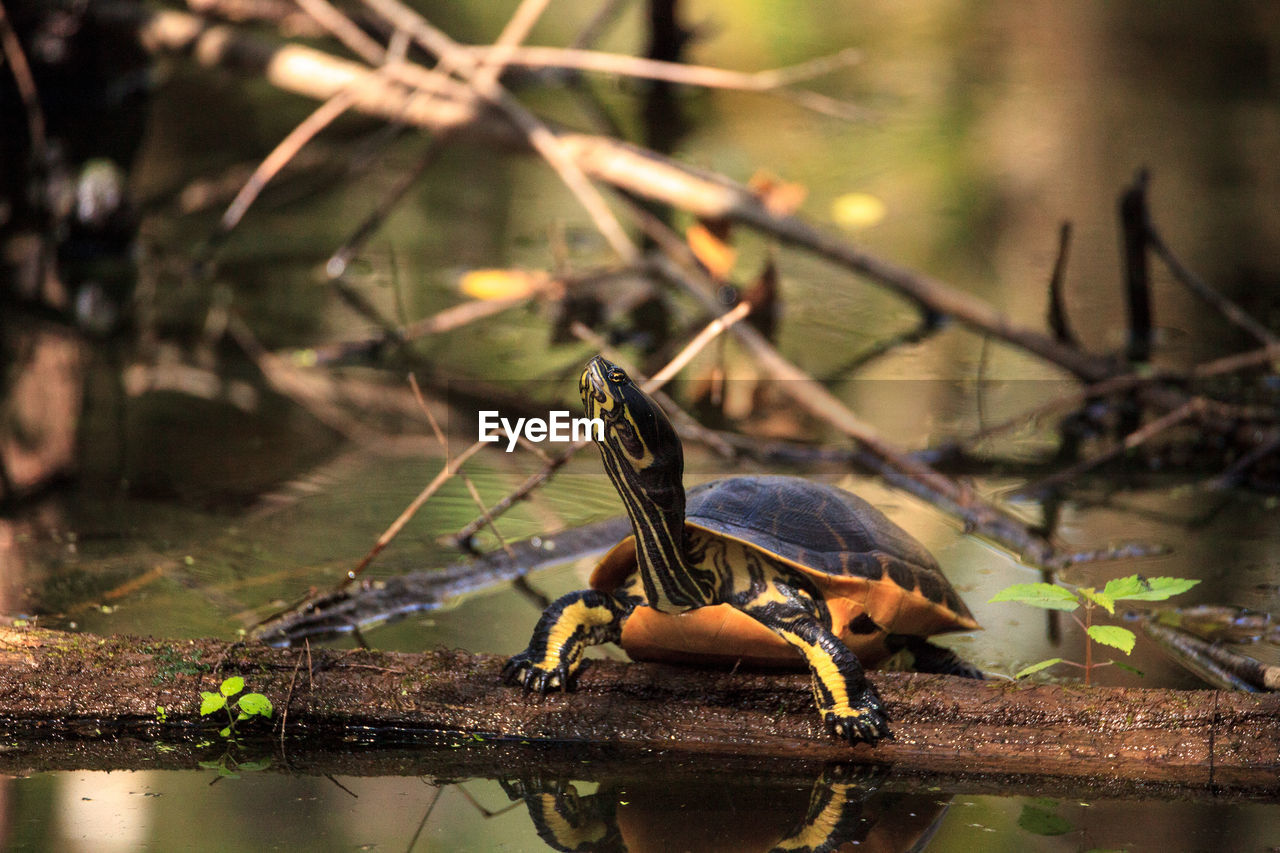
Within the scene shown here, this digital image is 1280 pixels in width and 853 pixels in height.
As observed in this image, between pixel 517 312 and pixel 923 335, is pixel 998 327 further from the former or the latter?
pixel 517 312

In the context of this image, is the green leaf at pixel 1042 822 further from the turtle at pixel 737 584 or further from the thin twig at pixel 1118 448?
the thin twig at pixel 1118 448

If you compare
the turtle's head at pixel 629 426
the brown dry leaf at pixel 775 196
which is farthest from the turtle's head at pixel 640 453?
the brown dry leaf at pixel 775 196

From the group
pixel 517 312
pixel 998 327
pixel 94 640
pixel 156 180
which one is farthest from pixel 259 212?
pixel 94 640

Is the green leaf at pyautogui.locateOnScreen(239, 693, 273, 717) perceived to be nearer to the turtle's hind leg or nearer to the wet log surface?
the wet log surface

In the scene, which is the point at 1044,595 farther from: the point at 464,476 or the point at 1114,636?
the point at 464,476

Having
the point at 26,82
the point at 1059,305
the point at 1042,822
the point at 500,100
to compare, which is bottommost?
the point at 1042,822

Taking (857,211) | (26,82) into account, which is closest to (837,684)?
(26,82)

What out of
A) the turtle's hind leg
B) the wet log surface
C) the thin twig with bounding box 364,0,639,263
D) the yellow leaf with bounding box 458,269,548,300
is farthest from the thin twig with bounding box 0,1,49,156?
the turtle's hind leg
